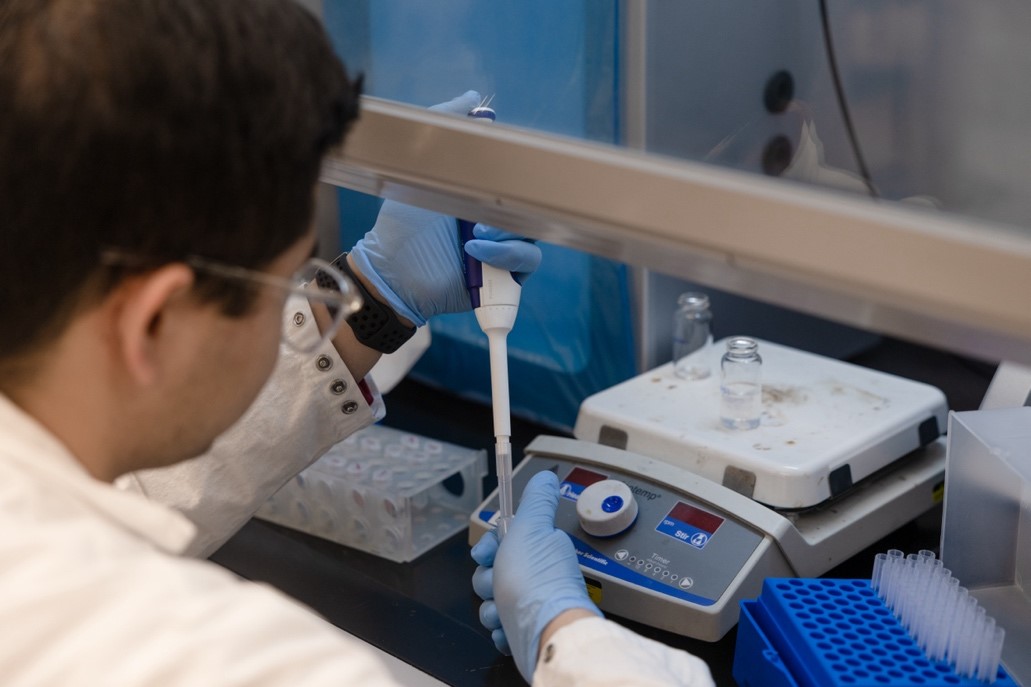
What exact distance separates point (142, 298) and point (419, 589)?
0.72m

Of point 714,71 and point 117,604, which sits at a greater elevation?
point 714,71

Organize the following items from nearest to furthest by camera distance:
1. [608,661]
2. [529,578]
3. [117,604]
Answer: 1. [117,604]
2. [608,661]
3. [529,578]

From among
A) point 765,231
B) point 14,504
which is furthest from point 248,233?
point 765,231

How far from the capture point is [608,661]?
0.95 m

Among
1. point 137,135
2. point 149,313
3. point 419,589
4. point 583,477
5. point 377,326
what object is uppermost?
point 137,135

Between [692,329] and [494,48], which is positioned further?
[692,329]

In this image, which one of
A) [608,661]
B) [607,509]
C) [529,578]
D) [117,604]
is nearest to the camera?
[117,604]

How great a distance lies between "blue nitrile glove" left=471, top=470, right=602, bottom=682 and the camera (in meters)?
1.06

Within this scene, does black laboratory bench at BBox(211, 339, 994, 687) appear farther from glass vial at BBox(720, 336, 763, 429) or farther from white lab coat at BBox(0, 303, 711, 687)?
white lab coat at BBox(0, 303, 711, 687)

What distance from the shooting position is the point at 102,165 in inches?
29.1

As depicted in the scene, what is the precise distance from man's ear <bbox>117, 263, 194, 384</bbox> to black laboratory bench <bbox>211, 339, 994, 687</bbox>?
56 centimetres

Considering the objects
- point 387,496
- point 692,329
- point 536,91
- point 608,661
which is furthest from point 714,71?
point 608,661

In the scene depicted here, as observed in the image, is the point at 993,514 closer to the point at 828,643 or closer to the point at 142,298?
the point at 828,643

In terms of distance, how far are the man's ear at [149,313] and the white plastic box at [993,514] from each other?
0.84 m
